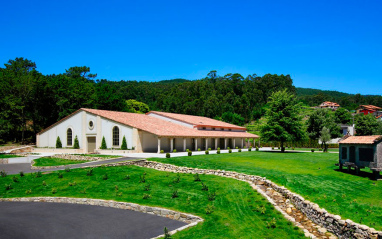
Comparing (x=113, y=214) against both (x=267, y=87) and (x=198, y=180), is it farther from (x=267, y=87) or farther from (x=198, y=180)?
(x=267, y=87)

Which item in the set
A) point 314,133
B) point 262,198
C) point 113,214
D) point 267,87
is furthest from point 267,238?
point 267,87

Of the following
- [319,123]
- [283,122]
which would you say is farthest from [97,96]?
[319,123]

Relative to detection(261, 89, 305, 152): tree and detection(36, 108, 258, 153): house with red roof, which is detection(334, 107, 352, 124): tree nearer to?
detection(261, 89, 305, 152): tree

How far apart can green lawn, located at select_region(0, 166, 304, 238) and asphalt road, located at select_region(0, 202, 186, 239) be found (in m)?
1.47

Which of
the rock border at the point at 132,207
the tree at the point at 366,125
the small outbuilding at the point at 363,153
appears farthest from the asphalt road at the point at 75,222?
the tree at the point at 366,125

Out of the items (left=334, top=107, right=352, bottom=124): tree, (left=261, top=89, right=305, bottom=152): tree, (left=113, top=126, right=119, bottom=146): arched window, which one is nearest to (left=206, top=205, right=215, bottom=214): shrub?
(left=113, top=126, right=119, bottom=146): arched window

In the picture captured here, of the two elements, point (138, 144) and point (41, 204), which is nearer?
point (41, 204)

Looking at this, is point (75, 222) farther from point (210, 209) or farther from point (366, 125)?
point (366, 125)

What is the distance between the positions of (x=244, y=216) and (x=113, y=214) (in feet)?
21.3

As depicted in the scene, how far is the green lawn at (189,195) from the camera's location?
12.1m

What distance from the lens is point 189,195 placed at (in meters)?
17.3

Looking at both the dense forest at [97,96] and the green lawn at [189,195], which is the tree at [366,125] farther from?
the green lawn at [189,195]

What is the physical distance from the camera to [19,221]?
13.3 meters

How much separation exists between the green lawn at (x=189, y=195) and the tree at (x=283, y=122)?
25525 millimetres
